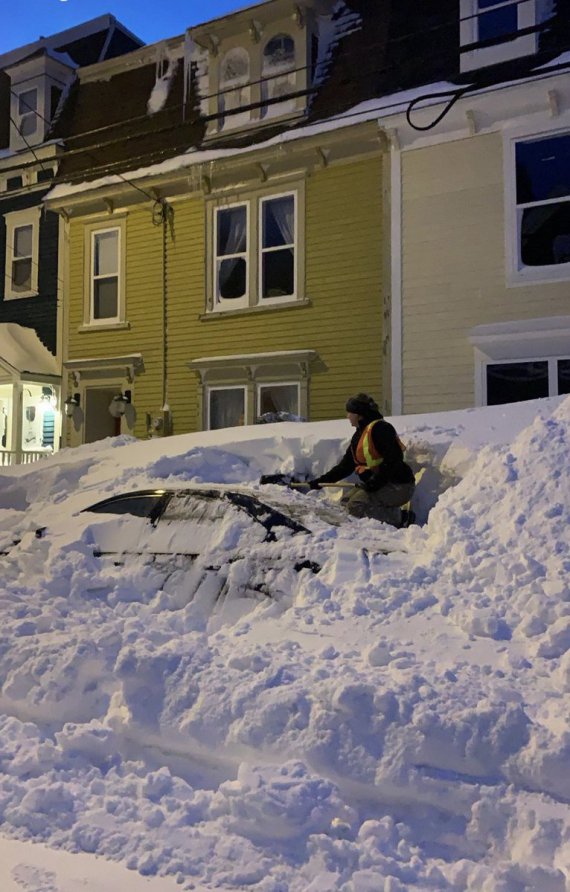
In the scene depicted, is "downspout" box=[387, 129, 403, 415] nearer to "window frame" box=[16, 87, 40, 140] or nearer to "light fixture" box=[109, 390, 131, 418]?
"light fixture" box=[109, 390, 131, 418]

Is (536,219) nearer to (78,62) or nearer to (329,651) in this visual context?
(329,651)

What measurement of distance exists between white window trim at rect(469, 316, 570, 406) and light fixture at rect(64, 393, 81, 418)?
25.9 ft

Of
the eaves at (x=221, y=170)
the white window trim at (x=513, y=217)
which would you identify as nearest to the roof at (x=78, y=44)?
the eaves at (x=221, y=170)

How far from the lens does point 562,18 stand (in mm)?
11086

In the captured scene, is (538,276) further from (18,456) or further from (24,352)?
(18,456)

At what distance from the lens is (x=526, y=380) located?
11133 millimetres

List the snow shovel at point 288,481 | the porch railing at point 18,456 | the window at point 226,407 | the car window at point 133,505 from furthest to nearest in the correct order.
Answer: the porch railing at point 18,456
the window at point 226,407
the snow shovel at point 288,481
the car window at point 133,505

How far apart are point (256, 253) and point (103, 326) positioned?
3.54 meters

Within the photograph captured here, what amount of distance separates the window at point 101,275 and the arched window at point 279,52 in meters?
4.14

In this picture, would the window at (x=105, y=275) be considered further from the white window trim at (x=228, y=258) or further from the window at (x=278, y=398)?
the window at (x=278, y=398)

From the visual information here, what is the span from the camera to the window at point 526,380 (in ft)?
35.6

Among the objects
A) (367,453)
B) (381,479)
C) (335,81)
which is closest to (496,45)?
(335,81)

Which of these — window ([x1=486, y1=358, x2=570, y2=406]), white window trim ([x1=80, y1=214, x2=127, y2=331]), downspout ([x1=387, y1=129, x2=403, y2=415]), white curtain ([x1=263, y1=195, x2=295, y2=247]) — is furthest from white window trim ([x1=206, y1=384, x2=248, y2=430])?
window ([x1=486, y1=358, x2=570, y2=406])

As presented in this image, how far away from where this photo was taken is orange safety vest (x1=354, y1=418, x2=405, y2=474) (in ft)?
22.9
